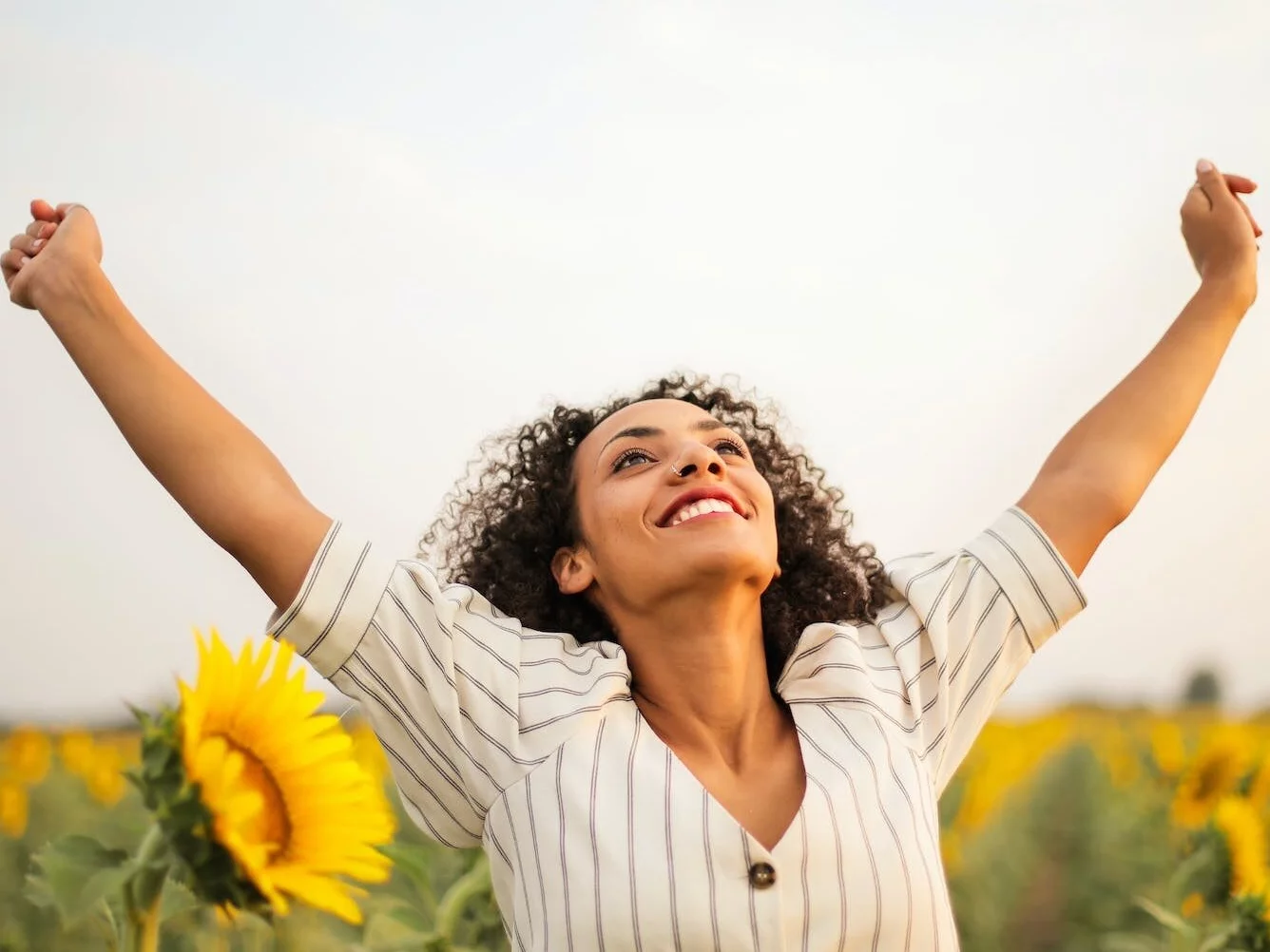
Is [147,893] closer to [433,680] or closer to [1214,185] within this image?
[433,680]

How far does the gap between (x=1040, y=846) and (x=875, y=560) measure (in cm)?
170

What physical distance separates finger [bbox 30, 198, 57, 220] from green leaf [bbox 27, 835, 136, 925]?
838 millimetres

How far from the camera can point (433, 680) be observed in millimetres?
1698

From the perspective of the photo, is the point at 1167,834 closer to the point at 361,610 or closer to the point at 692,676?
the point at 692,676

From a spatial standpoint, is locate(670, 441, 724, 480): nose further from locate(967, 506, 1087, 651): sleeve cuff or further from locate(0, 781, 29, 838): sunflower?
locate(0, 781, 29, 838): sunflower

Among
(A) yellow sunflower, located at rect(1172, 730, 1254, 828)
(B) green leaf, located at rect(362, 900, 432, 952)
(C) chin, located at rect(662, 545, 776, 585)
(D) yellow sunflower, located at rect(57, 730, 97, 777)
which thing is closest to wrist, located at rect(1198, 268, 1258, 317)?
(C) chin, located at rect(662, 545, 776, 585)

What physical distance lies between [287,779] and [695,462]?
34.5 inches

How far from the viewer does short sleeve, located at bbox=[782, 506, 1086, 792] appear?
6.28ft

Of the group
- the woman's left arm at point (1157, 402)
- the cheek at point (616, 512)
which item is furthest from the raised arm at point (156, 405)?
the woman's left arm at point (1157, 402)

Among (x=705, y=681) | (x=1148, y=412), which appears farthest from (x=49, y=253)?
(x=1148, y=412)

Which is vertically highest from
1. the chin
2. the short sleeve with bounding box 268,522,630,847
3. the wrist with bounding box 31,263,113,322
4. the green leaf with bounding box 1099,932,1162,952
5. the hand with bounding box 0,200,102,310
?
the hand with bounding box 0,200,102,310

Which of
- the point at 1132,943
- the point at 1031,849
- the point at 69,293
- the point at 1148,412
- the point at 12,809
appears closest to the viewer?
the point at 69,293

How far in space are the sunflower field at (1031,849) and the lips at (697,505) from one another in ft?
2.26

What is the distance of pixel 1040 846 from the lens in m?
3.69
